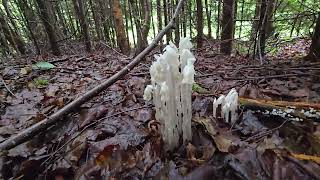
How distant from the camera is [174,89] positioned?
1494 mm

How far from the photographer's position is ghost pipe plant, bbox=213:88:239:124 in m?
1.75

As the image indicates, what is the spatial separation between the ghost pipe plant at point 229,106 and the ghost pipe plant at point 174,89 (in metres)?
0.33

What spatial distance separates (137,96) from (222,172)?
126 centimetres

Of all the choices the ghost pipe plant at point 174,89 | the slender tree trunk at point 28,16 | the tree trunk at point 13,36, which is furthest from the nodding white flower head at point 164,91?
the tree trunk at point 13,36

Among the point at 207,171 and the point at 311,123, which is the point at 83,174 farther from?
the point at 311,123

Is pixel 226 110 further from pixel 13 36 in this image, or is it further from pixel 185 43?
pixel 13 36

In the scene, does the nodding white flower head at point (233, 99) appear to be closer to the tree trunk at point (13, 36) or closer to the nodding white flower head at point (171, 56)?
the nodding white flower head at point (171, 56)

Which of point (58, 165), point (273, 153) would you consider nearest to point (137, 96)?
point (58, 165)

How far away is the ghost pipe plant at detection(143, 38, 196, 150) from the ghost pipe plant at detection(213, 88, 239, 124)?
1.09ft

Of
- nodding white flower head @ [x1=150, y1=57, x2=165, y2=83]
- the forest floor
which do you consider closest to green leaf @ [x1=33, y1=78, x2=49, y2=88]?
the forest floor

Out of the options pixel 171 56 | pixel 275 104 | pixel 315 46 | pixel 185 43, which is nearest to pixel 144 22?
pixel 315 46

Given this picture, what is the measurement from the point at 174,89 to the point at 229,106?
19.3 inches

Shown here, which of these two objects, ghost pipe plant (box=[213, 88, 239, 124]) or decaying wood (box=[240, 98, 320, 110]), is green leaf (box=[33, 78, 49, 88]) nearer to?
ghost pipe plant (box=[213, 88, 239, 124])

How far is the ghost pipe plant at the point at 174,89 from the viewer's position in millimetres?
1412
